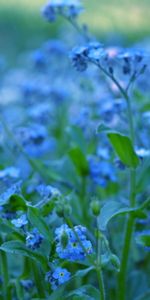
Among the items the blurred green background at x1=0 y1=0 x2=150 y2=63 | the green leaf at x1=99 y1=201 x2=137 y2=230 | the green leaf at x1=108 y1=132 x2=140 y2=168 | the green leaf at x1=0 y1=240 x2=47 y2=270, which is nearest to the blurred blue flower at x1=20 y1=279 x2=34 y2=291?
the green leaf at x1=0 y1=240 x2=47 y2=270

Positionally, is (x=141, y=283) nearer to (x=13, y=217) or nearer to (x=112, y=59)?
(x=13, y=217)

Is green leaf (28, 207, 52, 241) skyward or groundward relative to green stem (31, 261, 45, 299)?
skyward

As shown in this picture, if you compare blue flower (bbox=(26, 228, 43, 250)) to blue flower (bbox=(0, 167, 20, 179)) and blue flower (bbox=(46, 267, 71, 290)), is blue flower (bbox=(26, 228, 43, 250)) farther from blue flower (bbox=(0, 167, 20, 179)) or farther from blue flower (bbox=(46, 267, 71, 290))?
blue flower (bbox=(0, 167, 20, 179))

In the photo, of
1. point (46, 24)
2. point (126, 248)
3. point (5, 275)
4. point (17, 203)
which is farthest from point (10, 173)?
point (46, 24)

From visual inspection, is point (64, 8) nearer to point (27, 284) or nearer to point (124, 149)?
point (124, 149)

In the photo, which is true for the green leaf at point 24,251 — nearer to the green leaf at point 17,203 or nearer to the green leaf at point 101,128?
the green leaf at point 17,203

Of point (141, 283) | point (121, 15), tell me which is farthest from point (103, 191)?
point (121, 15)

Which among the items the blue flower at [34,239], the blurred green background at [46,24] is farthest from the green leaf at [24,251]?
the blurred green background at [46,24]

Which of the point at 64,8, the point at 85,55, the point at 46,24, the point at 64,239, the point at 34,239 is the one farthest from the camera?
the point at 46,24
